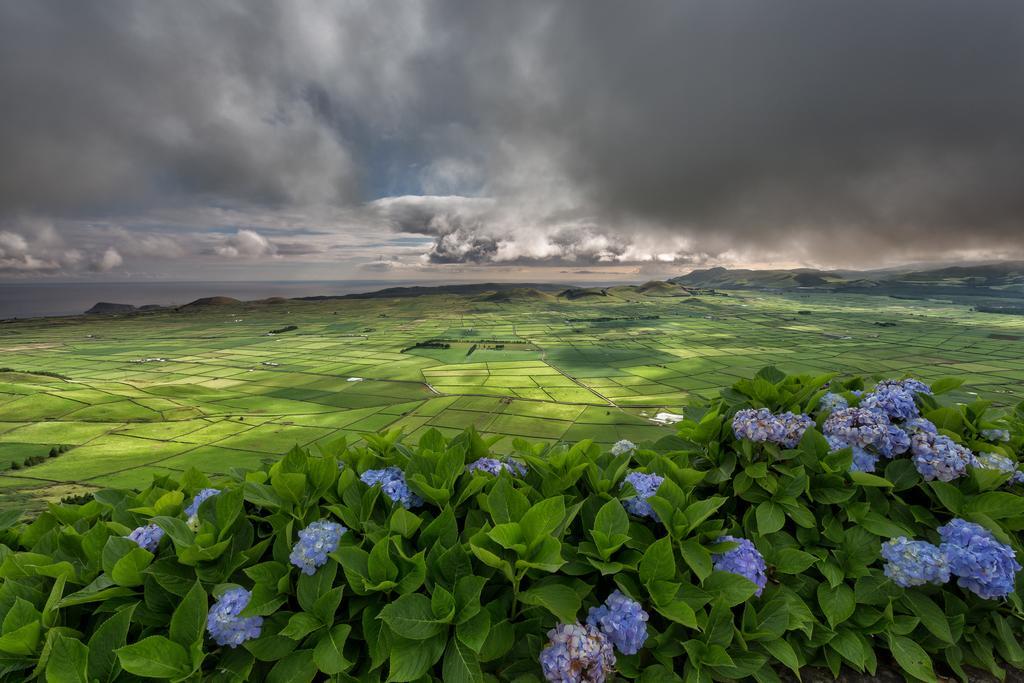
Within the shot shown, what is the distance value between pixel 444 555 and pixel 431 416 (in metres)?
65.1

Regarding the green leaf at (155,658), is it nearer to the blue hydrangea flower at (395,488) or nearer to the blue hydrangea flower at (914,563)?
the blue hydrangea flower at (395,488)

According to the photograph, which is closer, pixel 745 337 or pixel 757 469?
pixel 757 469

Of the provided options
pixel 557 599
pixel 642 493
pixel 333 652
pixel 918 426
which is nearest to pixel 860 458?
pixel 918 426

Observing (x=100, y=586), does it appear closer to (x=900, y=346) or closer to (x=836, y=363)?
(x=836, y=363)

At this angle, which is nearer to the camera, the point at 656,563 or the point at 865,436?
the point at 656,563

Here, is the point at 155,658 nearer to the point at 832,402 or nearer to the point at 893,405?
the point at 832,402

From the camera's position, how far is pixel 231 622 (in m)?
2.24

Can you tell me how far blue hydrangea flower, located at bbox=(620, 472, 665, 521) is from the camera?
3027mm

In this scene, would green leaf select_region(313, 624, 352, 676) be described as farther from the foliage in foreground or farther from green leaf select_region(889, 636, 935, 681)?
green leaf select_region(889, 636, 935, 681)

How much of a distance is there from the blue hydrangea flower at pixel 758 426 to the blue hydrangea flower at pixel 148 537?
4.24 meters

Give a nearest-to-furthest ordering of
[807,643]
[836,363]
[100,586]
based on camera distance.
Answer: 1. [100,586]
2. [807,643]
3. [836,363]

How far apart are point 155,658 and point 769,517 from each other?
3824mm

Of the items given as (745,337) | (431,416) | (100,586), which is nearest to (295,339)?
(431,416)

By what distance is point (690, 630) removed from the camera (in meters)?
2.56
